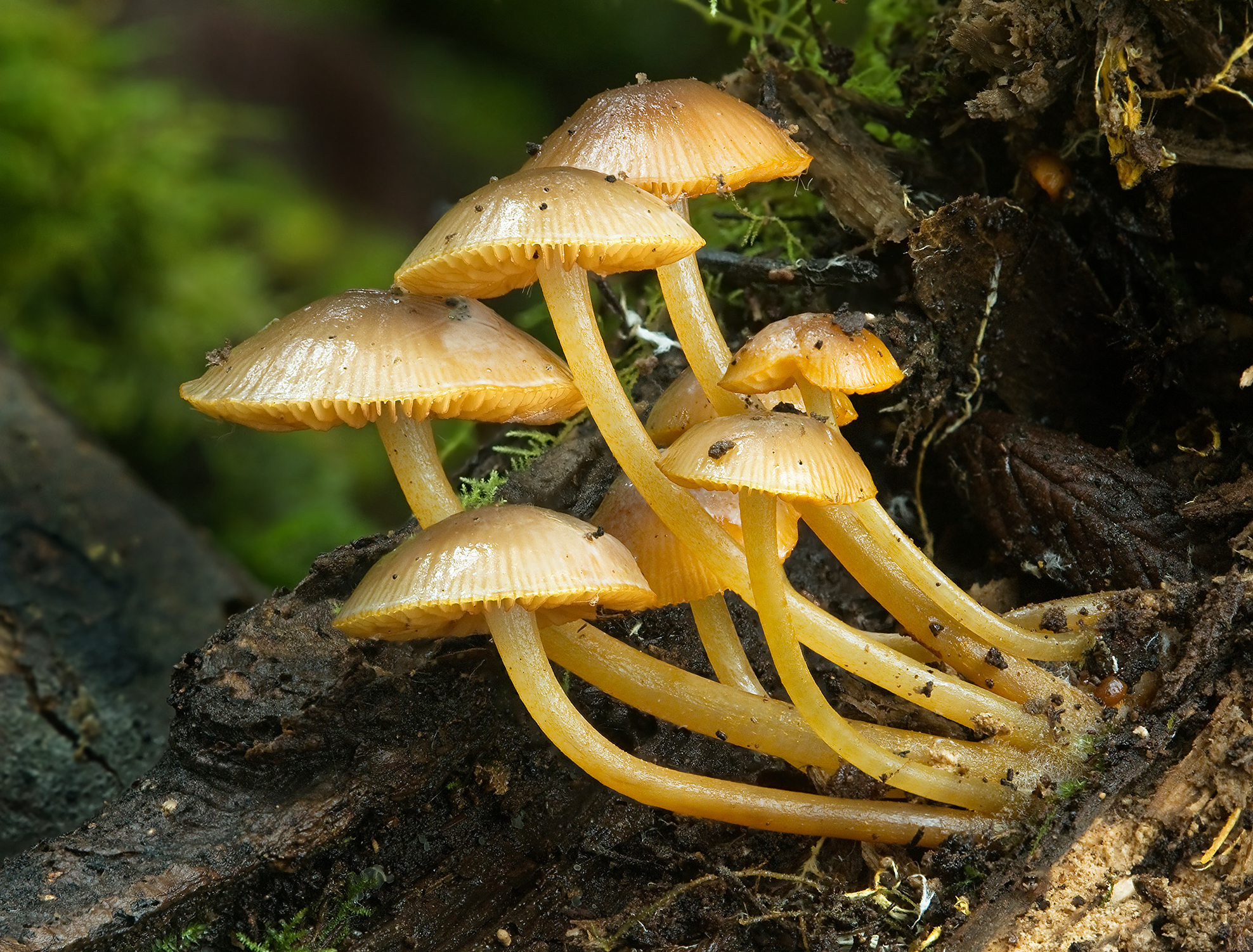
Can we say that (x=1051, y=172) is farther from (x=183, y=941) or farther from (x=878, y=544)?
(x=183, y=941)

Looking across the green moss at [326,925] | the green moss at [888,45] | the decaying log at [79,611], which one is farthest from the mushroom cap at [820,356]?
the decaying log at [79,611]

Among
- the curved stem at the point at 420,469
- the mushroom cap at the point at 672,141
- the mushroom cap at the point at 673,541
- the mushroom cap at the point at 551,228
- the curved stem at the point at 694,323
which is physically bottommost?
the mushroom cap at the point at 673,541

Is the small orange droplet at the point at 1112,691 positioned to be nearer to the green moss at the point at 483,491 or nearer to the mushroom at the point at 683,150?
the mushroom at the point at 683,150

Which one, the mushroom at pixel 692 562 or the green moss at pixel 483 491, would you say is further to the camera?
the green moss at pixel 483 491

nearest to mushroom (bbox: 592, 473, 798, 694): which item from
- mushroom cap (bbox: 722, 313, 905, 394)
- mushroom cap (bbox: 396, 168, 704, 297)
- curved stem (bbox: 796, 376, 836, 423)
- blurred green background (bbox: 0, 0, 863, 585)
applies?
curved stem (bbox: 796, 376, 836, 423)

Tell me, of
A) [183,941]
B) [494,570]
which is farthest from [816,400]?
[183,941]

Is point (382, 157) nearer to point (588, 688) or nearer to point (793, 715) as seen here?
point (588, 688)

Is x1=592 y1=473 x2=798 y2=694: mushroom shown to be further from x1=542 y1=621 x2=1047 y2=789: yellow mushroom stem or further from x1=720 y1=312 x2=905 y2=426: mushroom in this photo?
x1=720 y1=312 x2=905 y2=426: mushroom

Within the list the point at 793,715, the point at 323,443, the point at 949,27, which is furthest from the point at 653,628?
the point at 323,443
